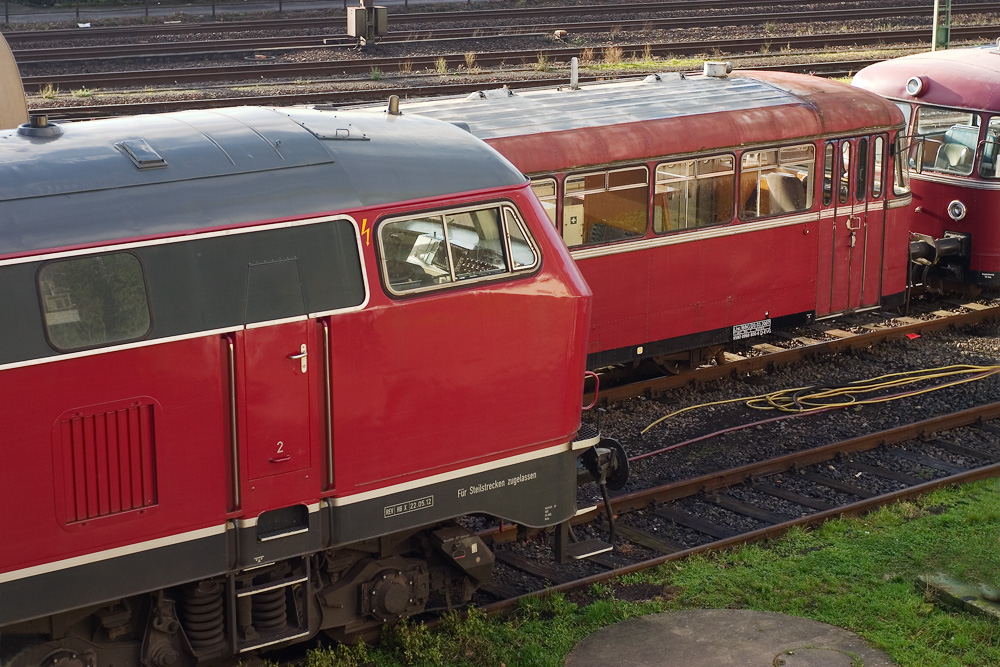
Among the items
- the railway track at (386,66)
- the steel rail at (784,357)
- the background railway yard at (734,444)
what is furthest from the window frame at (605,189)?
the railway track at (386,66)

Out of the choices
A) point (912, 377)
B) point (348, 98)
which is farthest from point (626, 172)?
point (348, 98)

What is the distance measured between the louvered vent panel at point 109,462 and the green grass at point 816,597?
1.85 m

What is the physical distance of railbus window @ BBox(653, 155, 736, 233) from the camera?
12.5 m

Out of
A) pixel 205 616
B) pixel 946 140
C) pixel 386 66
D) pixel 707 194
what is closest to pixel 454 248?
pixel 205 616

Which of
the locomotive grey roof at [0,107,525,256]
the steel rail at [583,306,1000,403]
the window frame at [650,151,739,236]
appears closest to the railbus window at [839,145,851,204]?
the window frame at [650,151,739,236]

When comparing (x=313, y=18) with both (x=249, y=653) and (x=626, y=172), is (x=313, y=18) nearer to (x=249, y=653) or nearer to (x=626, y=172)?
(x=626, y=172)

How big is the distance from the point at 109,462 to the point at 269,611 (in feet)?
4.85

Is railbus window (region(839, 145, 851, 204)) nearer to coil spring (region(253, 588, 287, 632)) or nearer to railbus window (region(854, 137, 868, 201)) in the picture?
railbus window (region(854, 137, 868, 201))

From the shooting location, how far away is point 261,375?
21.5 ft

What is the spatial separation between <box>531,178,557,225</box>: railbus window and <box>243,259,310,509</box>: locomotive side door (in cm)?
532

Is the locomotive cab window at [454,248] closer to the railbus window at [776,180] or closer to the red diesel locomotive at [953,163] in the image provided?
the railbus window at [776,180]

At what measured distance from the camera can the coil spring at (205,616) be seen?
6.89 meters

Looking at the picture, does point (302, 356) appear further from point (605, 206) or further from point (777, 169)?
point (777, 169)

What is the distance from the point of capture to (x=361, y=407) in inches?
272
